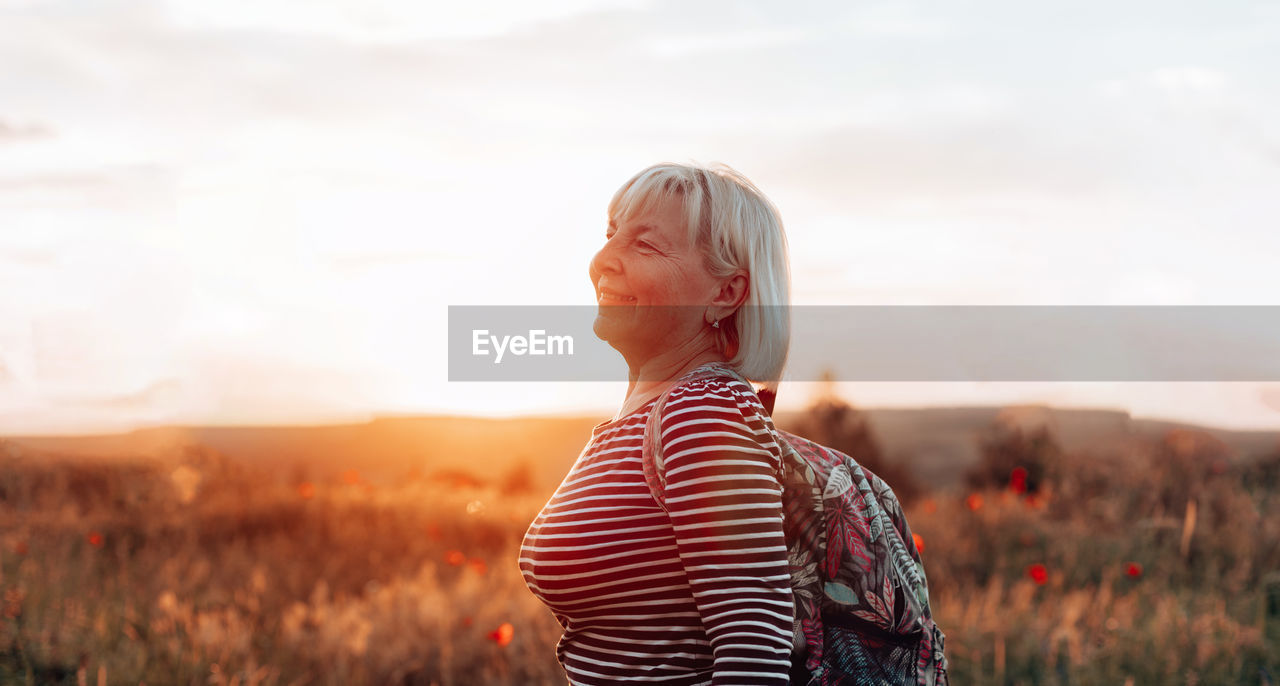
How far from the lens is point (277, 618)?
6277mm

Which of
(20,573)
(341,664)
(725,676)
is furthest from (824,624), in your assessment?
(20,573)

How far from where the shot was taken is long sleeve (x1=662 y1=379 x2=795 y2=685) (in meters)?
1.77

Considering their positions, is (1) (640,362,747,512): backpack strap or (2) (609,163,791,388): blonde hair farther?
(2) (609,163,791,388): blonde hair

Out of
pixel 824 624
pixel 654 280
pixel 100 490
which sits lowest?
pixel 100 490

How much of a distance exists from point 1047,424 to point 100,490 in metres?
12.0

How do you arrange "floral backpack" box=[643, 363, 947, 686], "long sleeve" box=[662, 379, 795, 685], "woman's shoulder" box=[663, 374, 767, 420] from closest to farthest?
"long sleeve" box=[662, 379, 795, 685] < "woman's shoulder" box=[663, 374, 767, 420] < "floral backpack" box=[643, 363, 947, 686]

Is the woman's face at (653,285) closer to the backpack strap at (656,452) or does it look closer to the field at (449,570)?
the backpack strap at (656,452)

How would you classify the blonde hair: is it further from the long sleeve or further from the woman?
the long sleeve

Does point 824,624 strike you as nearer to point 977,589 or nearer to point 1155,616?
point 1155,616

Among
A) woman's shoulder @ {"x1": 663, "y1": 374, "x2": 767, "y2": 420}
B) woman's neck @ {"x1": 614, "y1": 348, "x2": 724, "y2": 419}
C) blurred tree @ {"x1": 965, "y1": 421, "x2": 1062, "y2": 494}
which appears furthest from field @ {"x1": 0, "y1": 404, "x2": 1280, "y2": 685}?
woman's shoulder @ {"x1": 663, "y1": 374, "x2": 767, "y2": 420}

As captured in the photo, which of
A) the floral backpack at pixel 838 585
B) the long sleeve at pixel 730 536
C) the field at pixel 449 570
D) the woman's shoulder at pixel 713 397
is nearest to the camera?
the long sleeve at pixel 730 536

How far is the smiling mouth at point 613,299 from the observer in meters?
2.16

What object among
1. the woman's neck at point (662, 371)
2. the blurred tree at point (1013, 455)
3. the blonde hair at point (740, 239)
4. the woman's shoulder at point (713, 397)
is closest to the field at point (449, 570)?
the blurred tree at point (1013, 455)

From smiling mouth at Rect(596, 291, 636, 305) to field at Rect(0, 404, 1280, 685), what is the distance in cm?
223
